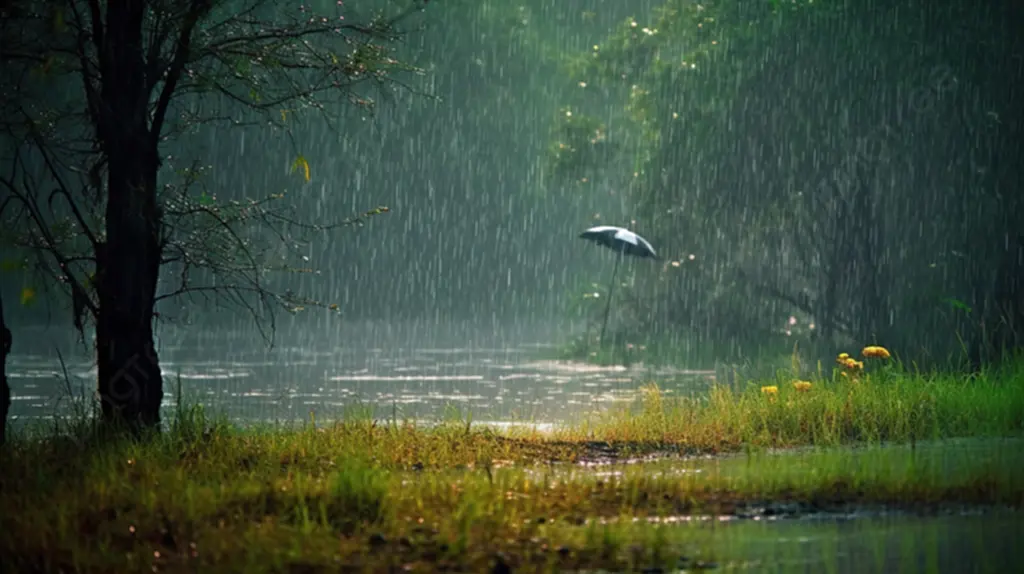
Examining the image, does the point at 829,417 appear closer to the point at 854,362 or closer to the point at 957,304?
the point at 854,362

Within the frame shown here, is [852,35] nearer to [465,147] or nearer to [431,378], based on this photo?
[431,378]

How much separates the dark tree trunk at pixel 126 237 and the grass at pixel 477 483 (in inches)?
17.4

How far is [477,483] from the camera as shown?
875cm

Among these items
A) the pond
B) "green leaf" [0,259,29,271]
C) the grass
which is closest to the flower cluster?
the grass

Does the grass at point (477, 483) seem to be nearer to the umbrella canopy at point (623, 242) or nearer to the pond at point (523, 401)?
the pond at point (523, 401)

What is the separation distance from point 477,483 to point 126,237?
156 inches

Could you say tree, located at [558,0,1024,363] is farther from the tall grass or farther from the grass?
the grass

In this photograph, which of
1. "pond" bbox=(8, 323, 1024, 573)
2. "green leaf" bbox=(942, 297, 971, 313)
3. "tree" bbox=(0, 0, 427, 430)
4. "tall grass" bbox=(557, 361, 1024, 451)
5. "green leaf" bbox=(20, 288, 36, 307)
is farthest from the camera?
"green leaf" bbox=(942, 297, 971, 313)

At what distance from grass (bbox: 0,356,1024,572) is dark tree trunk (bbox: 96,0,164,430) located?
1.45 ft

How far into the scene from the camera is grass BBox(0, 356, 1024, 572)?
6.91 metres

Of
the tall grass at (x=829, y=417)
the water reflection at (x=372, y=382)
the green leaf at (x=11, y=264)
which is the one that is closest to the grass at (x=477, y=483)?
the tall grass at (x=829, y=417)

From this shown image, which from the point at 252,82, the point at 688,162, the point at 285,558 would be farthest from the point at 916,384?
the point at 688,162

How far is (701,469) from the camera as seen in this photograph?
10.7 metres

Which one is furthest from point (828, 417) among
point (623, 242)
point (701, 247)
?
point (701, 247)
